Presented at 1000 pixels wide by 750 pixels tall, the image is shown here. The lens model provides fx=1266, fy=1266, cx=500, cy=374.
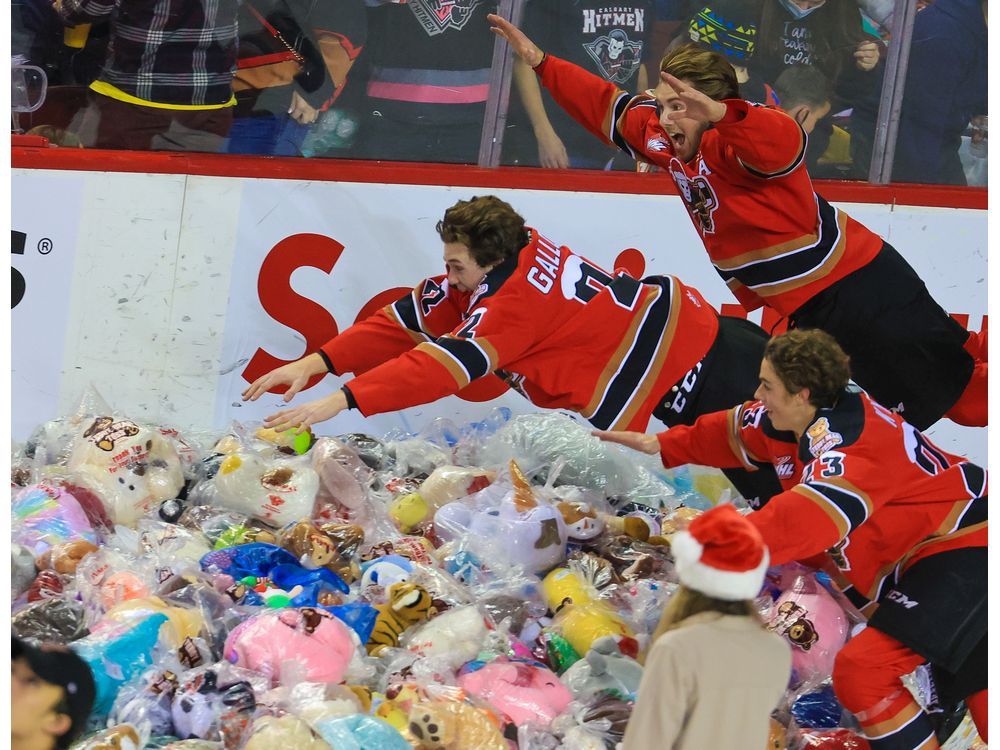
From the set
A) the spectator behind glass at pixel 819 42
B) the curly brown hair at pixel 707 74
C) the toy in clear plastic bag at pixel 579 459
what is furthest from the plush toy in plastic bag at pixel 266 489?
the spectator behind glass at pixel 819 42

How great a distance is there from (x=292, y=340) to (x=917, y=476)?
2.50m

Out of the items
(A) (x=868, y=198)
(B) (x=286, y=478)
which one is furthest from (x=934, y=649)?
(A) (x=868, y=198)

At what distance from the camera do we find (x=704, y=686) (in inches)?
81.0

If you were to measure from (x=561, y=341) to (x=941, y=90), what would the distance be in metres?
2.06

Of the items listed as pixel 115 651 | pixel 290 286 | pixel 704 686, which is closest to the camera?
pixel 704 686

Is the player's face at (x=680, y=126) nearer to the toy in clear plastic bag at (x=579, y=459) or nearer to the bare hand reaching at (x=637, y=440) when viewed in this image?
the bare hand reaching at (x=637, y=440)

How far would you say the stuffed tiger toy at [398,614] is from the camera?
3.07 metres

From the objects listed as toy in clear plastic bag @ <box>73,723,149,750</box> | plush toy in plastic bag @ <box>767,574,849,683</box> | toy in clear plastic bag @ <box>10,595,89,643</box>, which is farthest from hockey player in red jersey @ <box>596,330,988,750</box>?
toy in clear plastic bag @ <box>10,595,89,643</box>

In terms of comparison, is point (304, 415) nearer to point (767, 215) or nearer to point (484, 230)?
point (484, 230)

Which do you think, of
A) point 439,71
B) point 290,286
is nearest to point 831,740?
point 290,286

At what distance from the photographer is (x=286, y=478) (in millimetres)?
3746

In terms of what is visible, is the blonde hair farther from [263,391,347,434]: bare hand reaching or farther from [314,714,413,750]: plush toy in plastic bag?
[263,391,347,434]: bare hand reaching

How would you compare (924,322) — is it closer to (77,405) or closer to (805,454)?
(805,454)

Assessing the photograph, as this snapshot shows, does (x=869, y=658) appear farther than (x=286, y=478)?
No
